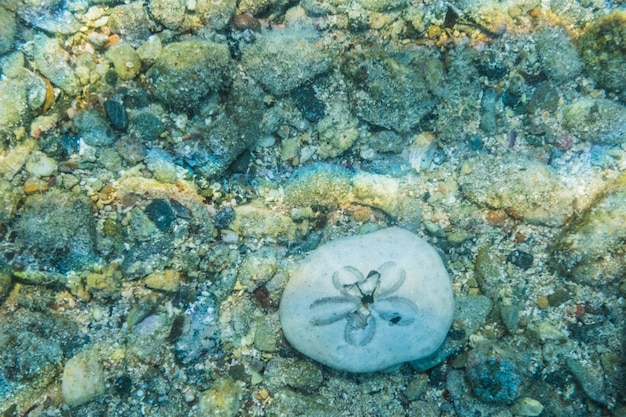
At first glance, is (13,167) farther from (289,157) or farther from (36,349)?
(289,157)

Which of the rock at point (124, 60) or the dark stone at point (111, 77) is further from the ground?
the rock at point (124, 60)

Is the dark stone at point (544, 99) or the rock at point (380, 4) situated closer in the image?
the rock at point (380, 4)

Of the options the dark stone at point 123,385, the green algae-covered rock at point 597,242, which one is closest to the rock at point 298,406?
the dark stone at point 123,385

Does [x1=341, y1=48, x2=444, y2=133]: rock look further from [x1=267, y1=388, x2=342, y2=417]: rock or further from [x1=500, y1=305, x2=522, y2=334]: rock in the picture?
[x1=267, y1=388, x2=342, y2=417]: rock

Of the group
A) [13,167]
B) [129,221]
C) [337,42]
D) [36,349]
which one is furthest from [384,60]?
[36,349]

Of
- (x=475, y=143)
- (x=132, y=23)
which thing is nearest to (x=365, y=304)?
(x=475, y=143)

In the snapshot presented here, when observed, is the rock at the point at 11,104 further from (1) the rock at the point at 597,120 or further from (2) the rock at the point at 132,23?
(1) the rock at the point at 597,120
